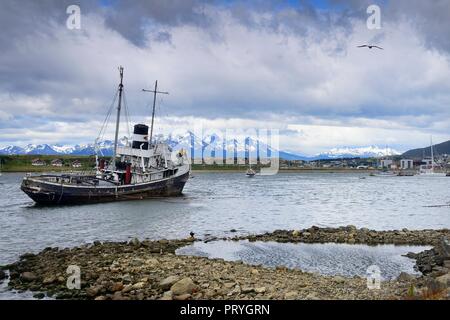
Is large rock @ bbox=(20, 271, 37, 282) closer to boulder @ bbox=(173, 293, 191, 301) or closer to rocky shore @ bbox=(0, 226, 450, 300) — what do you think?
rocky shore @ bbox=(0, 226, 450, 300)

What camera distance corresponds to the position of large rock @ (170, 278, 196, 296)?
17192mm

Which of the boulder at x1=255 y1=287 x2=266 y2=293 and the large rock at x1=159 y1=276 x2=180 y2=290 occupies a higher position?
the boulder at x1=255 y1=287 x2=266 y2=293

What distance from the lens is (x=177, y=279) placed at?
61.3 ft

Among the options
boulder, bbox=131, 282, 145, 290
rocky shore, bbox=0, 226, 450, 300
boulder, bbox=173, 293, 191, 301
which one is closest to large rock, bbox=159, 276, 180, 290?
rocky shore, bbox=0, 226, 450, 300

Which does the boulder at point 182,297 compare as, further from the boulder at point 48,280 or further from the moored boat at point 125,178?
the moored boat at point 125,178

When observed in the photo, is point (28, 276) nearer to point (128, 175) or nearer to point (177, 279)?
point (177, 279)

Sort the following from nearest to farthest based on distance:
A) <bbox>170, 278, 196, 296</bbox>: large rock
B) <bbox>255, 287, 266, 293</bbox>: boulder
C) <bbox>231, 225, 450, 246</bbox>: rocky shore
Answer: <bbox>255, 287, 266, 293</bbox>: boulder < <bbox>170, 278, 196, 296</bbox>: large rock < <bbox>231, 225, 450, 246</bbox>: rocky shore

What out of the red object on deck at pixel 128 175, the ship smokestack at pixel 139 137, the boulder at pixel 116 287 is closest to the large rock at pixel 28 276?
the boulder at pixel 116 287

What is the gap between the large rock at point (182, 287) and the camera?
1719 cm

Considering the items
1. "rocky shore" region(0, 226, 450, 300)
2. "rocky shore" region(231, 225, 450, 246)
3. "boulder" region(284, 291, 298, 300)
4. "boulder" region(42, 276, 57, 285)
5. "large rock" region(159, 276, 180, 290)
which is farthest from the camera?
"rocky shore" region(231, 225, 450, 246)

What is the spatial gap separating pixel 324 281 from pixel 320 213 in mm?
36778

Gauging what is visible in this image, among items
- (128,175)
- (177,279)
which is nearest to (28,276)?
(177,279)

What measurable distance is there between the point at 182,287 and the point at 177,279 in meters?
1.31
